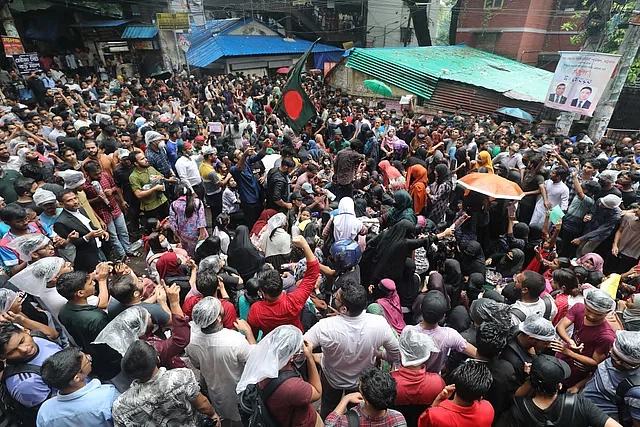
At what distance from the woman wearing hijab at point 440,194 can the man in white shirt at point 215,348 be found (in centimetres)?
428

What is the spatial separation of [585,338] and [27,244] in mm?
4769

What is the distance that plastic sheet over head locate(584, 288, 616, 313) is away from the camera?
2.40 metres

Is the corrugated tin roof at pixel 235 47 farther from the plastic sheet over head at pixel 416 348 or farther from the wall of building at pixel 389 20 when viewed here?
the plastic sheet over head at pixel 416 348

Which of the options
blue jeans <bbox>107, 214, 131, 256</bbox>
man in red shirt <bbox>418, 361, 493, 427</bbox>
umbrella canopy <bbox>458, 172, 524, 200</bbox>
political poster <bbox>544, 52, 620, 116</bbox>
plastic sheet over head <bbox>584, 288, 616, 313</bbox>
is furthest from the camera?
political poster <bbox>544, 52, 620, 116</bbox>

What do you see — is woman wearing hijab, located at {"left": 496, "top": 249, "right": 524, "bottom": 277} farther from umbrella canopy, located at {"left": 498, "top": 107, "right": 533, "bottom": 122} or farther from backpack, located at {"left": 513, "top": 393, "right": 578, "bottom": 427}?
umbrella canopy, located at {"left": 498, "top": 107, "right": 533, "bottom": 122}

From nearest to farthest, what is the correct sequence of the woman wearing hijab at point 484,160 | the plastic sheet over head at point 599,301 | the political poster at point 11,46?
the plastic sheet over head at point 599,301, the woman wearing hijab at point 484,160, the political poster at point 11,46

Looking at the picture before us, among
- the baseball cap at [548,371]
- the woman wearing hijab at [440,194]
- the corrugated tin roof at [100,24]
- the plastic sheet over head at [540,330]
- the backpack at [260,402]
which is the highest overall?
the corrugated tin roof at [100,24]

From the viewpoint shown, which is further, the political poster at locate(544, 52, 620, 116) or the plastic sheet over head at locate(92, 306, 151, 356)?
the political poster at locate(544, 52, 620, 116)

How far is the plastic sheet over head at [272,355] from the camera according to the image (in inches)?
74.7

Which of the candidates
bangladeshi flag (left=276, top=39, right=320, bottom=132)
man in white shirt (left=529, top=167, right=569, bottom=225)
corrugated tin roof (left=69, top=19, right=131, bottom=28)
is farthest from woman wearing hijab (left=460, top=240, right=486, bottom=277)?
corrugated tin roof (left=69, top=19, right=131, bottom=28)

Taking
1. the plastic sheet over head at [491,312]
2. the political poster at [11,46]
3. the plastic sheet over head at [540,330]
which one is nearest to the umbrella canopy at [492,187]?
the plastic sheet over head at [491,312]

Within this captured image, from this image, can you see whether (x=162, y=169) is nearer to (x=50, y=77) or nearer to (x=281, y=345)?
(x=281, y=345)

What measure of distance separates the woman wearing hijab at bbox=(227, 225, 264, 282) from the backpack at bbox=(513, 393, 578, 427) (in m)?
2.55

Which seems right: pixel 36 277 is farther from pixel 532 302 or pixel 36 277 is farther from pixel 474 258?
pixel 474 258
